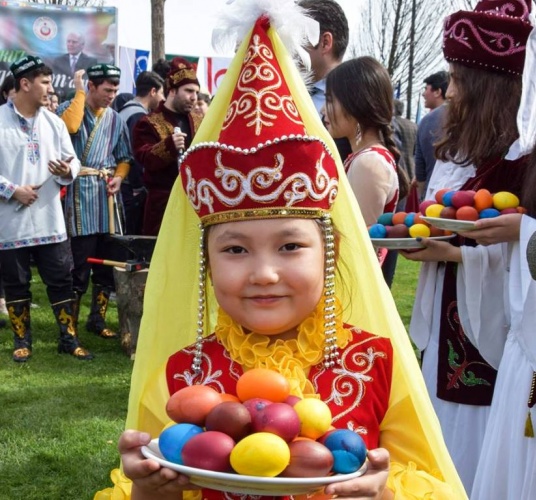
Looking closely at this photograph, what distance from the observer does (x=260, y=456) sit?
1427mm

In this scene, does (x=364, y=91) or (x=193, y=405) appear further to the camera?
(x=364, y=91)

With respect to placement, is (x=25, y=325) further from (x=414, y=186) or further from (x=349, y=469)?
(x=349, y=469)

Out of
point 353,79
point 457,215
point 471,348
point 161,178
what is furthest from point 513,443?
point 161,178

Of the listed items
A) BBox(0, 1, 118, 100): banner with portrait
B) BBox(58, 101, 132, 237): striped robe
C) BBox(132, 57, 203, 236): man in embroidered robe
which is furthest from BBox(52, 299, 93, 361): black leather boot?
Answer: BBox(0, 1, 118, 100): banner with portrait

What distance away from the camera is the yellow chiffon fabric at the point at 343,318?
1864 millimetres

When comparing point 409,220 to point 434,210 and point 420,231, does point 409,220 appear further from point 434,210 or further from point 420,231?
point 434,210

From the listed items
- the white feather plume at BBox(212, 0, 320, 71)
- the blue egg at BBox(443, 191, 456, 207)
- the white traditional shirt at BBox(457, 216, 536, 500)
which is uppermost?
the white feather plume at BBox(212, 0, 320, 71)

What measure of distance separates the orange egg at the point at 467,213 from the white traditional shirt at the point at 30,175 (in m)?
3.71

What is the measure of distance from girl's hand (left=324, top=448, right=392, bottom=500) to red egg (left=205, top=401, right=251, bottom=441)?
8.0 inches

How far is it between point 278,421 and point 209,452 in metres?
0.15

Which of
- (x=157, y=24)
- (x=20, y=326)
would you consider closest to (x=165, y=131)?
(x=20, y=326)

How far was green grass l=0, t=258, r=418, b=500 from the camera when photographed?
3740 millimetres

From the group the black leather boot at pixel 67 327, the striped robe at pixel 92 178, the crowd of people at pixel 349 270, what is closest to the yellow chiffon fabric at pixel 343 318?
the crowd of people at pixel 349 270

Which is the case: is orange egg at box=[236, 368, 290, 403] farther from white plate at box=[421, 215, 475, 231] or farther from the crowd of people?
white plate at box=[421, 215, 475, 231]
